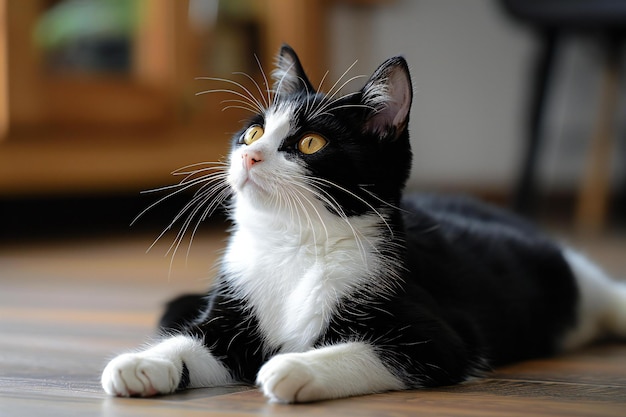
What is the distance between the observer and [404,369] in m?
1.12

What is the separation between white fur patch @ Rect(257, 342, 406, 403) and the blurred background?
1.32 metres

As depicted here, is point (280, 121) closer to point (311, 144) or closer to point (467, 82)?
point (311, 144)

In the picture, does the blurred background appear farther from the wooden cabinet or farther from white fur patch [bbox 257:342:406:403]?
white fur patch [bbox 257:342:406:403]

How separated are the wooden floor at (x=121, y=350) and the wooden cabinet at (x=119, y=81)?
0.67m

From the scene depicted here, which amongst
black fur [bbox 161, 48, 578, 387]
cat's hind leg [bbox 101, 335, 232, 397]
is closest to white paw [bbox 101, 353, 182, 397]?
cat's hind leg [bbox 101, 335, 232, 397]

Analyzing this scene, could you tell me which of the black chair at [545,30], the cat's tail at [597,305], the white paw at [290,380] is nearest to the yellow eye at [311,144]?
the white paw at [290,380]

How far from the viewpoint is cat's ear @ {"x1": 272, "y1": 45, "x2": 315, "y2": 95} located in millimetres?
1351

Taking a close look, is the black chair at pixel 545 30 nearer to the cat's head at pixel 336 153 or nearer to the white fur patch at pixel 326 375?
the cat's head at pixel 336 153

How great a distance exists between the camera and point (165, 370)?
1.09m

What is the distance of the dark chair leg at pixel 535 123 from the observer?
3154 mm

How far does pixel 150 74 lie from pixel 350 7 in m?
1.51

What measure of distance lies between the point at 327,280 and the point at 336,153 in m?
0.17

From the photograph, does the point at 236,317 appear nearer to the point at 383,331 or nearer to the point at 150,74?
the point at 383,331

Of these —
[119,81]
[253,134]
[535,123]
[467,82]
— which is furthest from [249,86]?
[253,134]
